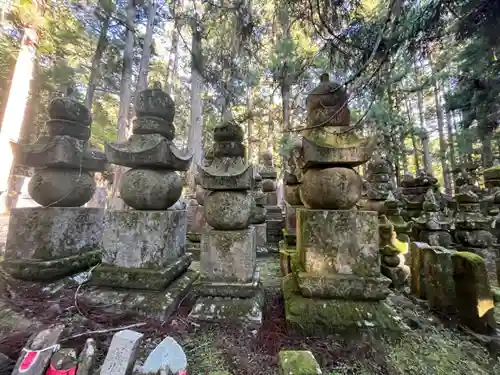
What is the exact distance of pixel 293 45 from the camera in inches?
165

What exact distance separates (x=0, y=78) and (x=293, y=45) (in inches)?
322

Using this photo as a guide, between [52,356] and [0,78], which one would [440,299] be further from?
[0,78]

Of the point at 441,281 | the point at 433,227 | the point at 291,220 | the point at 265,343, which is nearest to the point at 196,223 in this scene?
the point at 291,220

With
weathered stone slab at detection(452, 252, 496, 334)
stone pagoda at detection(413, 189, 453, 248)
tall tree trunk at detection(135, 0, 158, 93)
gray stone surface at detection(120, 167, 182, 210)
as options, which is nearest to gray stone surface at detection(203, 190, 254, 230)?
gray stone surface at detection(120, 167, 182, 210)

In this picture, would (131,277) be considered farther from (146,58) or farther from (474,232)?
(146,58)

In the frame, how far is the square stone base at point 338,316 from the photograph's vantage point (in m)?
1.66

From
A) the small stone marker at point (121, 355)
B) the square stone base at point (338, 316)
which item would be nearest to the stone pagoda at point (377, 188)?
the square stone base at point (338, 316)

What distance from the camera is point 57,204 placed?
242cm

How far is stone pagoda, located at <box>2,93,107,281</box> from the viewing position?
2.27 metres

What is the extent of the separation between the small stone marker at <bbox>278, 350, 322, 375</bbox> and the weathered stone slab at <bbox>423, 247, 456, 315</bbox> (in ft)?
5.80

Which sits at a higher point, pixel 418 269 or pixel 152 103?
pixel 152 103

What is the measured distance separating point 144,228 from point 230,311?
3.40 ft

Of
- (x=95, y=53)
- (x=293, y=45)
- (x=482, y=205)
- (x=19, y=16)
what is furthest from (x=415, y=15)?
(x=95, y=53)

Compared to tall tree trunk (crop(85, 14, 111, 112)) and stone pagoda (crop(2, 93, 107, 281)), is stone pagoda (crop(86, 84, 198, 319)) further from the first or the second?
tall tree trunk (crop(85, 14, 111, 112))
